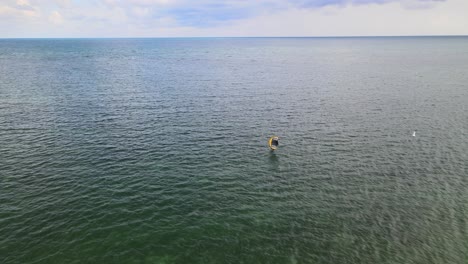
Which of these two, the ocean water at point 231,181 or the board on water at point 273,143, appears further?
the board on water at point 273,143

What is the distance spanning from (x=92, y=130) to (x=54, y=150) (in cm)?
1079

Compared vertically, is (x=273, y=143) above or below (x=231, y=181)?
above

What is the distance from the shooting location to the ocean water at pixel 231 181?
33.5 meters

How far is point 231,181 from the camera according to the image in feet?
154

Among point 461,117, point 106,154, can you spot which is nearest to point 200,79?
point 106,154

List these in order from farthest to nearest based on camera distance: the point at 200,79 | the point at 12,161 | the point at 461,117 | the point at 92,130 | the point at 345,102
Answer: the point at 200,79 → the point at 345,102 → the point at 461,117 → the point at 92,130 → the point at 12,161

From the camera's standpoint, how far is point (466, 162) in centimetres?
5172

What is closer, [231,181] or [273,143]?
[231,181]

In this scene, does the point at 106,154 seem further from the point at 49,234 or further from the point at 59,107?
the point at 59,107

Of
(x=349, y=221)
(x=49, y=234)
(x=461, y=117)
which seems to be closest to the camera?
(x=49, y=234)

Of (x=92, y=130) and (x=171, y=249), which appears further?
(x=92, y=130)

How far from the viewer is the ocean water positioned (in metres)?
33.5

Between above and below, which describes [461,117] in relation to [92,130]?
above

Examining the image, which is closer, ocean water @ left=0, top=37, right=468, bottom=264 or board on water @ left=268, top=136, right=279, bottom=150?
ocean water @ left=0, top=37, right=468, bottom=264
